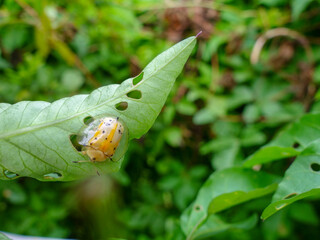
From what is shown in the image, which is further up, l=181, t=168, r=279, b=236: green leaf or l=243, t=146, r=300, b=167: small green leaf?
l=243, t=146, r=300, b=167: small green leaf

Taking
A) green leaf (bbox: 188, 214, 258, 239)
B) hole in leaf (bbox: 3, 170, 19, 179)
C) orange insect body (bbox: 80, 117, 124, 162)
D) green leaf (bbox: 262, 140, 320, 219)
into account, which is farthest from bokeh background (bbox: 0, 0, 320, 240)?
hole in leaf (bbox: 3, 170, 19, 179)

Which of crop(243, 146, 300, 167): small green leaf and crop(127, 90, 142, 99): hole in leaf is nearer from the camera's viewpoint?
crop(127, 90, 142, 99): hole in leaf

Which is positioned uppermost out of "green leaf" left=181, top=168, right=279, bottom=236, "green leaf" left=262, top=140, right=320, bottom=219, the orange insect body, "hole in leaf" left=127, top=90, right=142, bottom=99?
"hole in leaf" left=127, top=90, right=142, bottom=99

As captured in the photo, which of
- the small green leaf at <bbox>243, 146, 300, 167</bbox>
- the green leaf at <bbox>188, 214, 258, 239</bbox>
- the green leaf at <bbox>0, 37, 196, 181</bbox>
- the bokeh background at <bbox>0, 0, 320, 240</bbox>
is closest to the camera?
the green leaf at <bbox>0, 37, 196, 181</bbox>

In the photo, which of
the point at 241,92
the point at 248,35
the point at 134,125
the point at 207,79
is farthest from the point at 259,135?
the point at 134,125

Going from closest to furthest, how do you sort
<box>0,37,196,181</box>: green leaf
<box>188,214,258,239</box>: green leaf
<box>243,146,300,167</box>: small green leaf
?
<box>0,37,196,181</box>: green leaf < <box>243,146,300,167</box>: small green leaf < <box>188,214,258,239</box>: green leaf

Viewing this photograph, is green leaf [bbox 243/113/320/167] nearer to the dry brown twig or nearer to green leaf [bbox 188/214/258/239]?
green leaf [bbox 188/214/258/239]

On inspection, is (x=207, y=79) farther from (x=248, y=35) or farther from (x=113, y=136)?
(x=113, y=136)
